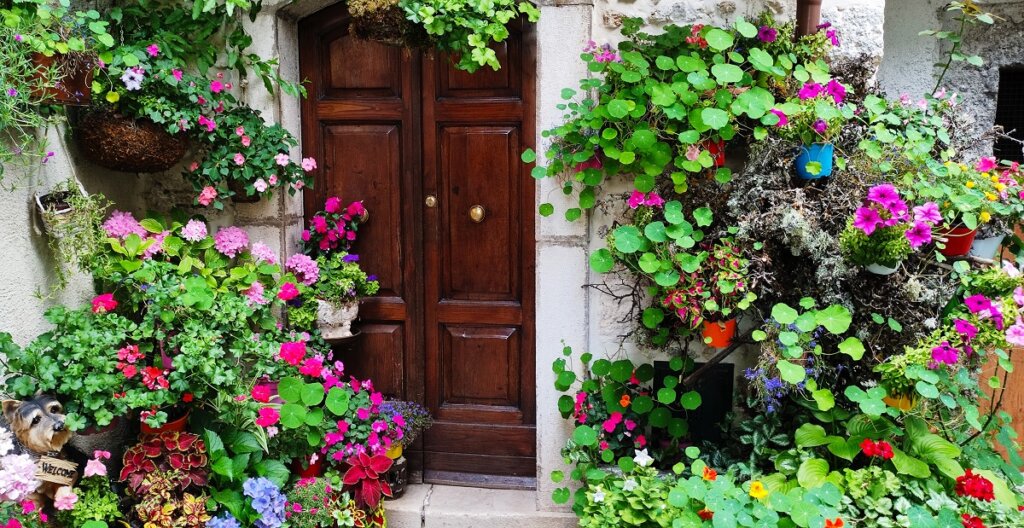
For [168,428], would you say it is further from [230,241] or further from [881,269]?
[881,269]

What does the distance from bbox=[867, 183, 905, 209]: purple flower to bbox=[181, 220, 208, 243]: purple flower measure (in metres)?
2.71

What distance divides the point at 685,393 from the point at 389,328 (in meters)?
1.48

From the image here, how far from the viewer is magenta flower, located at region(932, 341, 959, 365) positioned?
8.52ft

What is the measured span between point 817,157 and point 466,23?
4.83ft

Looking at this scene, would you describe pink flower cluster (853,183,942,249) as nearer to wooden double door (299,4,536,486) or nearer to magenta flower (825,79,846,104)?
magenta flower (825,79,846,104)

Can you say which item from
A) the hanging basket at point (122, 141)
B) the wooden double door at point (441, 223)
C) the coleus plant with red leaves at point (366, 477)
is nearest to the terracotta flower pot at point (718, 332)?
the wooden double door at point (441, 223)

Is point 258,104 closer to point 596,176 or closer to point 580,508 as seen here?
point 596,176

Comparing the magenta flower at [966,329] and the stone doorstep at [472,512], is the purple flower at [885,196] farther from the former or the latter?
the stone doorstep at [472,512]

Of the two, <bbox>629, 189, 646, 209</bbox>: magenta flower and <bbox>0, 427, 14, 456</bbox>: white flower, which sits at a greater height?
<bbox>629, 189, 646, 209</bbox>: magenta flower

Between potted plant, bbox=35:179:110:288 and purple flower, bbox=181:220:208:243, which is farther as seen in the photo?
purple flower, bbox=181:220:208:243

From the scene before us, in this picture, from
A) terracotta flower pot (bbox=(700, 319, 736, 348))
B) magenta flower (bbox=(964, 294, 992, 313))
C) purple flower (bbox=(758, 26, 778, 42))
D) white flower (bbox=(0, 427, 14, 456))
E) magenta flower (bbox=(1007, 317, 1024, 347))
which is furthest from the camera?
terracotta flower pot (bbox=(700, 319, 736, 348))

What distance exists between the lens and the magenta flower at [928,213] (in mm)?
2596

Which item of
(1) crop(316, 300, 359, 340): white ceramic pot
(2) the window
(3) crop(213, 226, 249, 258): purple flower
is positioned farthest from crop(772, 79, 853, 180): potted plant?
(3) crop(213, 226, 249, 258): purple flower

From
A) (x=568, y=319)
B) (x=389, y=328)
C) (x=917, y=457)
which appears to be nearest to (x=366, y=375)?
(x=389, y=328)
